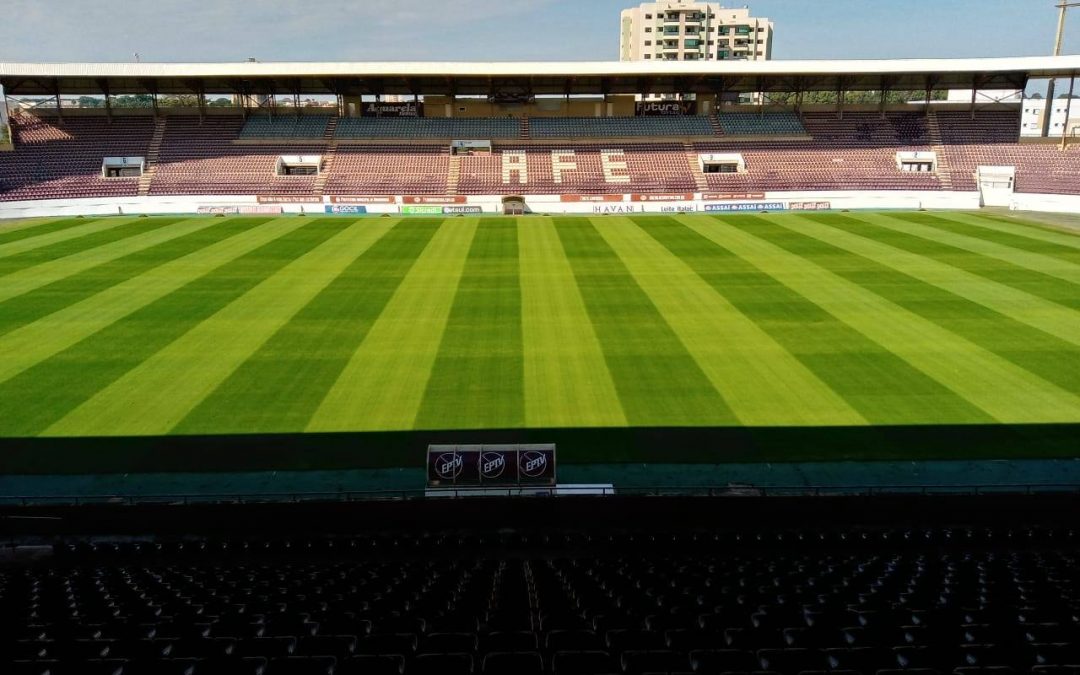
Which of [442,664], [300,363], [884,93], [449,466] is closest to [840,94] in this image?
[884,93]

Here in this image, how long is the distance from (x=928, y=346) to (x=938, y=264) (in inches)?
510

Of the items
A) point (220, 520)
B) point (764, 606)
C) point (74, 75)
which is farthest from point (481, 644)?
point (74, 75)

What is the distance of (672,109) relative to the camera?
2660 inches

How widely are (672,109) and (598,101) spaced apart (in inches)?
293

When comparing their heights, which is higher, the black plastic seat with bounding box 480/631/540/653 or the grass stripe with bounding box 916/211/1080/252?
the grass stripe with bounding box 916/211/1080/252

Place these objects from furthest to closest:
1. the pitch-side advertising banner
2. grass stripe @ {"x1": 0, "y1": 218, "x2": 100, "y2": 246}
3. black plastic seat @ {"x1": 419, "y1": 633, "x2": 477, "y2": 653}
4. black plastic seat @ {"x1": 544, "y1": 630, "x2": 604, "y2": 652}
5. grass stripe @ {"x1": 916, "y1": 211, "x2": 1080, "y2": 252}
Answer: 1. grass stripe @ {"x1": 0, "y1": 218, "x2": 100, "y2": 246}
2. grass stripe @ {"x1": 916, "y1": 211, "x2": 1080, "y2": 252}
3. the pitch-side advertising banner
4. black plastic seat @ {"x1": 544, "y1": 630, "x2": 604, "y2": 652}
5. black plastic seat @ {"x1": 419, "y1": 633, "x2": 477, "y2": 653}

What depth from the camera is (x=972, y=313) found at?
24.9m

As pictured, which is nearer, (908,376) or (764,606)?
(764,606)

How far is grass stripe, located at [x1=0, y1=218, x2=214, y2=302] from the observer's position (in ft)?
96.8

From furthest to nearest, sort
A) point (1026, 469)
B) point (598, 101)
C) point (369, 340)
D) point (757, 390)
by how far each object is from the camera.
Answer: point (598, 101)
point (369, 340)
point (757, 390)
point (1026, 469)

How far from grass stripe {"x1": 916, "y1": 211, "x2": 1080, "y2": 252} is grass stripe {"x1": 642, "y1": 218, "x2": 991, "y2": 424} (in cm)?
1651

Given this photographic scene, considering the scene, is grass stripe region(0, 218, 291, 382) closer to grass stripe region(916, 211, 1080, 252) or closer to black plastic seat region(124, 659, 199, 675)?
black plastic seat region(124, 659, 199, 675)

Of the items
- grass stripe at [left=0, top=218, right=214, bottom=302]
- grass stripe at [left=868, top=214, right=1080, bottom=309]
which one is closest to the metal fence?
grass stripe at [left=868, top=214, right=1080, bottom=309]

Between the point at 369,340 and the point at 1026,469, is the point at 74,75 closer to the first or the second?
the point at 369,340
